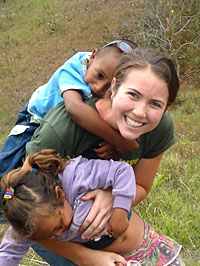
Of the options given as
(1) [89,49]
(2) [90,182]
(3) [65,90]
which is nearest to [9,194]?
(2) [90,182]

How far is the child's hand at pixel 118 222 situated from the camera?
1.75 m

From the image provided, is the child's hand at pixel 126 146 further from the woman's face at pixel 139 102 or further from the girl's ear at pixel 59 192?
the girl's ear at pixel 59 192

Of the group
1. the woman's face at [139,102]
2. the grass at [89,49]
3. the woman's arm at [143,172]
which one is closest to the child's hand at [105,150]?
the woman's face at [139,102]

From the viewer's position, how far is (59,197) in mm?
1741

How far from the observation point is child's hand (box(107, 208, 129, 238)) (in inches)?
68.7

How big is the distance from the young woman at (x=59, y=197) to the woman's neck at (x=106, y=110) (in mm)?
190

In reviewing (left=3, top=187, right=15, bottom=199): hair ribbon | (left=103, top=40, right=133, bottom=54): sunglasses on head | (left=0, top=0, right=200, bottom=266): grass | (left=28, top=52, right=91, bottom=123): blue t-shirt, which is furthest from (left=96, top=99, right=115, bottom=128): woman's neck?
(left=0, top=0, right=200, bottom=266): grass

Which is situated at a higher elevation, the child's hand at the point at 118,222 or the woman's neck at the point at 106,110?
the woman's neck at the point at 106,110

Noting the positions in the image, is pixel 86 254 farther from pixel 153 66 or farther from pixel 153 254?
pixel 153 66

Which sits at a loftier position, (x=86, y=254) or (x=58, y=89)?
(x=58, y=89)

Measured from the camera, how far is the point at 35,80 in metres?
15.5

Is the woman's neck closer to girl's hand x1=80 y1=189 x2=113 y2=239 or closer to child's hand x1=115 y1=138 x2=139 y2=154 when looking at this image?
child's hand x1=115 y1=138 x2=139 y2=154

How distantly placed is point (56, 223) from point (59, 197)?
0.10 meters

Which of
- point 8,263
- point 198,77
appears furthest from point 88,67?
point 198,77
